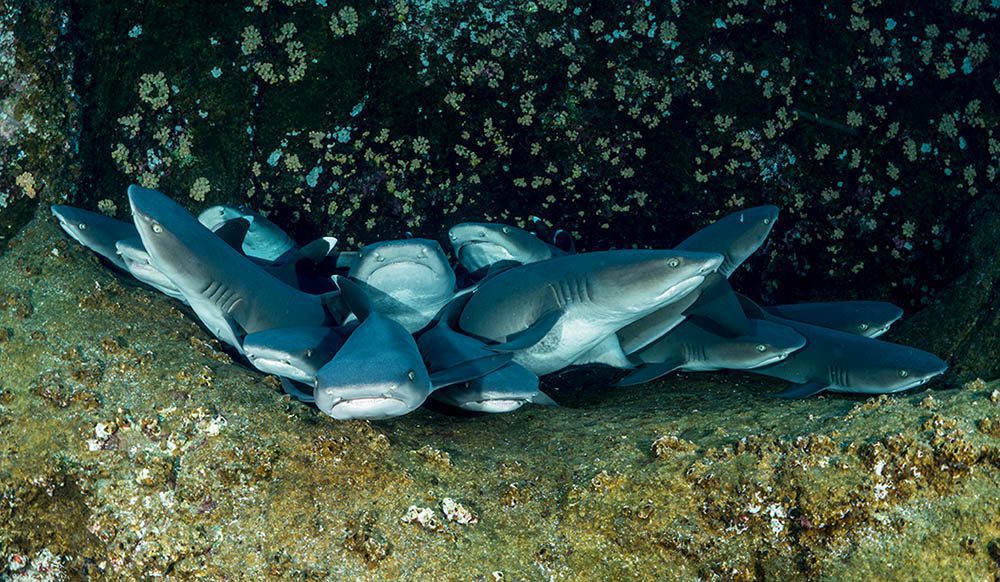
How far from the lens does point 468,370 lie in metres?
2.94

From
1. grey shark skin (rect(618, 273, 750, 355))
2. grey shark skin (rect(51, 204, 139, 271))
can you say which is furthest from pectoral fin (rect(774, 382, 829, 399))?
grey shark skin (rect(51, 204, 139, 271))

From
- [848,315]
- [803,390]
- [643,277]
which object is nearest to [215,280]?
[643,277]

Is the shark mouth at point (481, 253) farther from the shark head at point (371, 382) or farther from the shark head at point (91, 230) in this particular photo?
the shark head at point (91, 230)

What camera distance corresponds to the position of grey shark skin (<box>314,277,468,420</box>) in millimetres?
2367

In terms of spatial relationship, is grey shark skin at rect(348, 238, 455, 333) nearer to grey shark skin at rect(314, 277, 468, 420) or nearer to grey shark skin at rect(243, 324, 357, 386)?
grey shark skin at rect(243, 324, 357, 386)

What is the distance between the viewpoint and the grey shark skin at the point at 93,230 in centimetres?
347

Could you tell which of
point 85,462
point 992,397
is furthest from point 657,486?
point 85,462

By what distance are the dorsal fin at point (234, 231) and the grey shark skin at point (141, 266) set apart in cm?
38

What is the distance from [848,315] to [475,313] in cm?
235

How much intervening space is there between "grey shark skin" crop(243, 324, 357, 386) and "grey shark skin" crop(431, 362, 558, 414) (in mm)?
573

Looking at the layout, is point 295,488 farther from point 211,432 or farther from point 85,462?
point 85,462

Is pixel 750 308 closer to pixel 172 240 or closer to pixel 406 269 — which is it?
pixel 406 269

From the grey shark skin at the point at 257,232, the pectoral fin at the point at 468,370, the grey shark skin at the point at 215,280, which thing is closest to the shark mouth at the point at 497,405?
the pectoral fin at the point at 468,370

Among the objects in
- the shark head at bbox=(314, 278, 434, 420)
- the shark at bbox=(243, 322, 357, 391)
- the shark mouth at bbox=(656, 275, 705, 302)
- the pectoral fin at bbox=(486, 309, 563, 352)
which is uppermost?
the shark mouth at bbox=(656, 275, 705, 302)
